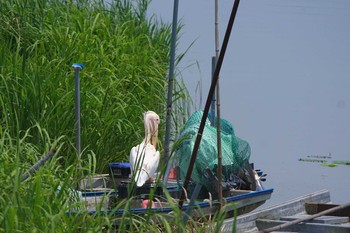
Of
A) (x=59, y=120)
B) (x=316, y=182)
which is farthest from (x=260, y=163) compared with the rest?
(x=59, y=120)

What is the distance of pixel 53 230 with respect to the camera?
4828 mm

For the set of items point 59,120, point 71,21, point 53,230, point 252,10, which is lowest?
point 53,230

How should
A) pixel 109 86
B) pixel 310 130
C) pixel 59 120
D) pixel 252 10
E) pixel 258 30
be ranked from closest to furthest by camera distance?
pixel 59 120, pixel 109 86, pixel 310 130, pixel 258 30, pixel 252 10

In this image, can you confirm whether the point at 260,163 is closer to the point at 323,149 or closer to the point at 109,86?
the point at 323,149

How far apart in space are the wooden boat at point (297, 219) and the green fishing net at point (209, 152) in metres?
0.49

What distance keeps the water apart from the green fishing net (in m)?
1.70

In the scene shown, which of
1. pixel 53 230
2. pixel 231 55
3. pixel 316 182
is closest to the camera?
pixel 53 230

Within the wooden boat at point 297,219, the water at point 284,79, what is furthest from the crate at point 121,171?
the water at point 284,79

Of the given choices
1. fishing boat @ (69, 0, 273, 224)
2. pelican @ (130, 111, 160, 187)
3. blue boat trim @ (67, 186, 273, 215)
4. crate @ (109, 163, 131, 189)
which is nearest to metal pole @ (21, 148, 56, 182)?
blue boat trim @ (67, 186, 273, 215)

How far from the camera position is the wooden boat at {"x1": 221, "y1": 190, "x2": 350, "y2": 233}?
608cm

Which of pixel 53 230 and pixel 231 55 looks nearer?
pixel 53 230

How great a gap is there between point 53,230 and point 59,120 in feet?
9.54

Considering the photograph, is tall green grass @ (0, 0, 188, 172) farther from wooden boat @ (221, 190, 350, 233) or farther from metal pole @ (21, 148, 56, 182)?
metal pole @ (21, 148, 56, 182)

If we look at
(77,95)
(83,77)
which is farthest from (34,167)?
(83,77)
